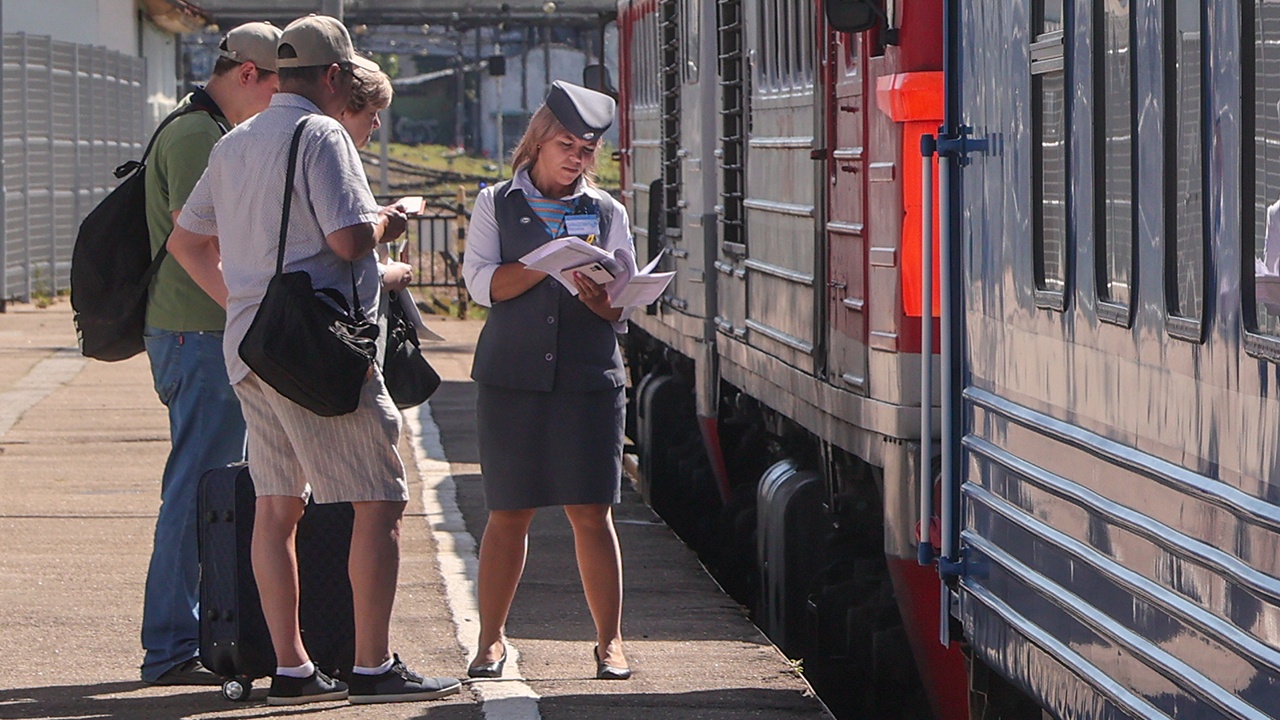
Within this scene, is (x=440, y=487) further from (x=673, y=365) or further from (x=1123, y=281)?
(x=1123, y=281)

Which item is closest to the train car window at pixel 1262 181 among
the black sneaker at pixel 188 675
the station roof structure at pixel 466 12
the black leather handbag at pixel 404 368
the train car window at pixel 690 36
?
the black leather handbag at pixel 404 368

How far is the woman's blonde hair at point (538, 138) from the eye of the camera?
20.0ft

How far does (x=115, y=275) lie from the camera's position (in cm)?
614

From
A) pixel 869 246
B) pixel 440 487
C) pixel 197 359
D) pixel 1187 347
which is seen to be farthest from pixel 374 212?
pixel 440 487

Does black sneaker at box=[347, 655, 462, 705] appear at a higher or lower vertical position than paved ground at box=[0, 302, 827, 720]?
higher

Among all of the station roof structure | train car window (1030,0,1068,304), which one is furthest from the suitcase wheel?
the station roof structure

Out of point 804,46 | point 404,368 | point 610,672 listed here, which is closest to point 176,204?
point 404,368

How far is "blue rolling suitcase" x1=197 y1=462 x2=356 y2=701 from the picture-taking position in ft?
19.2

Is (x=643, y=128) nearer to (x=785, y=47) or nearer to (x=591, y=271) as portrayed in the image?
(x=785, y=47)

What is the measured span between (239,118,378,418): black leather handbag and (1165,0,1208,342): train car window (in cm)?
242

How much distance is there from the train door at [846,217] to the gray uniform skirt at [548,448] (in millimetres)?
763

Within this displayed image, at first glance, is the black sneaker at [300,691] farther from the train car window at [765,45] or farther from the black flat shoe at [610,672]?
the train car window at [765,45]

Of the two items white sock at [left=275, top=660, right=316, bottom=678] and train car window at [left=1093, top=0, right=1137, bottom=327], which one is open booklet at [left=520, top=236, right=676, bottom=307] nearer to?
white sock at [left=275, top=660, right=316, bottom=678]

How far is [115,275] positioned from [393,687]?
140cm
